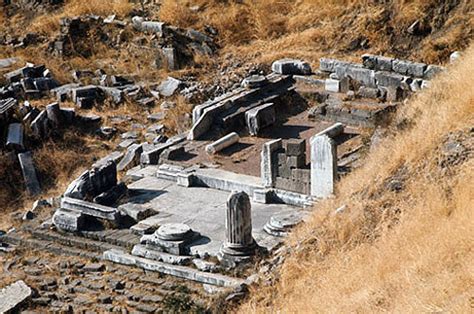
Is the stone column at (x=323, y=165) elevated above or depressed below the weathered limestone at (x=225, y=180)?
above

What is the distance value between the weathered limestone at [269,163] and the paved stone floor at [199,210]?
1.60 feet

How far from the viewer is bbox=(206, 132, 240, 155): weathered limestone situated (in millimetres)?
17453

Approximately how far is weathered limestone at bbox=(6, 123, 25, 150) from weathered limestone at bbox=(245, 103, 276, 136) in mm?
5379

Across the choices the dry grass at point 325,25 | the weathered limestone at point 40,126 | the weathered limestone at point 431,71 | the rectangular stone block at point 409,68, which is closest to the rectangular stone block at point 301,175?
the weathered limestone at point 431,71

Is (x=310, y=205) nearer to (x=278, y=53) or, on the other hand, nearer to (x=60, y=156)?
(x=60, y=156)

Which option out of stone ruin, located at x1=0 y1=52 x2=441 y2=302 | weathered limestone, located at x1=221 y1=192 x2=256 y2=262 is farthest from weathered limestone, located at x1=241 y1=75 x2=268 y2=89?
weathered limestone, located at x1=221 y1=192 x2=256 y2=262

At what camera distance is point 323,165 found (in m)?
14.6

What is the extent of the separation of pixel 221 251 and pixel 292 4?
15.4 metres

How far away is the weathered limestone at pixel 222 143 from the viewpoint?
687 inches

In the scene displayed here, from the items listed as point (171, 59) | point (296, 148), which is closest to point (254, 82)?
point (171, 59)

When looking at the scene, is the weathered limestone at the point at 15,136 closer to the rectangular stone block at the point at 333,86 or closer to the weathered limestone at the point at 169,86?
the weathered limestone at the point at 169,86

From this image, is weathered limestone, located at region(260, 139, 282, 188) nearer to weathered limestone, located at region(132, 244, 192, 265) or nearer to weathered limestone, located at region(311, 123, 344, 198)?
weathered limestone, located at region(311, 123, 344, 198)

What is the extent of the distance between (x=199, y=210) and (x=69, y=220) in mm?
2251

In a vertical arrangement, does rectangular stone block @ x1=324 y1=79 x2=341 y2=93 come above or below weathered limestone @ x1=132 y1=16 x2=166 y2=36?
below
